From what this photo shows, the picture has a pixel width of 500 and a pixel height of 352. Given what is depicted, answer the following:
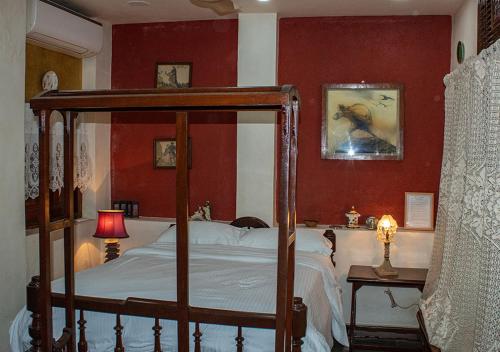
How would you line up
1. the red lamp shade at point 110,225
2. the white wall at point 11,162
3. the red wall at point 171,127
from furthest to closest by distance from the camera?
the red wall at point 171,127
the red lamp shade at point 110,225
the white wall at point 11,162

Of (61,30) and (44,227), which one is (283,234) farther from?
(61,30)

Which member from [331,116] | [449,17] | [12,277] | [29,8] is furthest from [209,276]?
[449,17]

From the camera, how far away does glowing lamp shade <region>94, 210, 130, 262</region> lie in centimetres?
459

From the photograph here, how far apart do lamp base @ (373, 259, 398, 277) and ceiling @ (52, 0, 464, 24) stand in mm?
2114

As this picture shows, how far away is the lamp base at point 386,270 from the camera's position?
14.0 feet

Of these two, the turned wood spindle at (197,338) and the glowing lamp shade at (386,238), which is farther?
the glowing lamp shade at (386,238)

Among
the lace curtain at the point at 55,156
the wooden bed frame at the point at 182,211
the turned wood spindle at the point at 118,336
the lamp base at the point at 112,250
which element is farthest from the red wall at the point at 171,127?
the wooden bed frame at the point at 182,211

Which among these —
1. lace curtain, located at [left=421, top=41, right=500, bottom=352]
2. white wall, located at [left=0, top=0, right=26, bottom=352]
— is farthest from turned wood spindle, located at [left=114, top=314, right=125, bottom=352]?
lace curtain, located at [left=421, top=41, right=500, bottom=352]

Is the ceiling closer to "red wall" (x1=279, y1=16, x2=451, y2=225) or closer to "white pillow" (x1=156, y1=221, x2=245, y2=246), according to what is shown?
"red wall" (x1=279, y1=16, x2=451, y2=225)

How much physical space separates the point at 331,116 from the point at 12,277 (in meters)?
2.88

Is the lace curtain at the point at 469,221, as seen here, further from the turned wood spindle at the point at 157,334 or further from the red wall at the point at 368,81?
the turned wood spindle at the point at 157,334

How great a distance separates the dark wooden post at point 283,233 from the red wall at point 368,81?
2.87 meters

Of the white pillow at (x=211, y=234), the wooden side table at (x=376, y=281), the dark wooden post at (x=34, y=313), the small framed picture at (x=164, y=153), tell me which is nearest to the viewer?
the dark wooden post at (x=34, y=313)

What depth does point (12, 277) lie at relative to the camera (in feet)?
11.7
